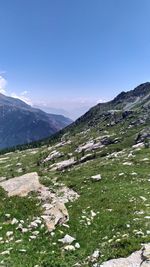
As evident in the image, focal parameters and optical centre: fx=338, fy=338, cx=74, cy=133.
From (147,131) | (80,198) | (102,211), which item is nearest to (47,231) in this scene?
(102,211)

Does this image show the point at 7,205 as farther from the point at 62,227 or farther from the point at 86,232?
the point at 86,232

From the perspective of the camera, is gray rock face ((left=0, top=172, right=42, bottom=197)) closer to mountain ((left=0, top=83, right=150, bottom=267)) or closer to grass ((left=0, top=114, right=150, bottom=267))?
mountain ((left=0, top=83, right=150, bottom=267))

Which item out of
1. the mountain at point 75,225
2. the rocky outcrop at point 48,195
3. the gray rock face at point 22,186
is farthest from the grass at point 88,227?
the gray rock face at point 22,186

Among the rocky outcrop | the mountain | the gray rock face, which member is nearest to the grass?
the mountain

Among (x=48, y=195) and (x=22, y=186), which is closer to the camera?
(x=48, y=195)

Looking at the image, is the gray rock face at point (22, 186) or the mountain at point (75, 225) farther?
the gray rock face at point (22, 186)

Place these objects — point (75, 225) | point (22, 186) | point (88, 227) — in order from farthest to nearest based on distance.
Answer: point (22, 186) < point (75, 225) < point (88, 227)

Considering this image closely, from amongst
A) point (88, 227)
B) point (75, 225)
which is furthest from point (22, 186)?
point (88, 227)

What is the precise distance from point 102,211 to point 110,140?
140 metres

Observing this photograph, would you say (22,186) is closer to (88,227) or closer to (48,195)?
(48,195)

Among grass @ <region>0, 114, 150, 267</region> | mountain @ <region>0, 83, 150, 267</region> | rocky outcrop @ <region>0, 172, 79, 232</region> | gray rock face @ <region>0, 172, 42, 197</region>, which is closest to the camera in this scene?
mountain @ <region>0, 83, 150, 267</region>

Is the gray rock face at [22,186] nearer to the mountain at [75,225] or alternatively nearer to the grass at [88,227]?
the mountain at [75,225]

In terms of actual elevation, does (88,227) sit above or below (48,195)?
below

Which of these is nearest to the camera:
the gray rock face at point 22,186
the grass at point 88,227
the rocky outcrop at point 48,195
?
the grass at point 88,227
